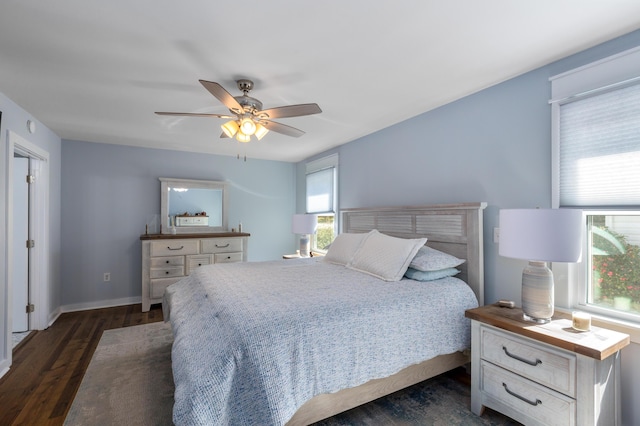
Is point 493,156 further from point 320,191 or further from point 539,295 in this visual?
point 320,191

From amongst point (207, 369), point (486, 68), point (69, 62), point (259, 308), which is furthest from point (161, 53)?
point (486, 68)

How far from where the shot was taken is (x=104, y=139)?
411 cm

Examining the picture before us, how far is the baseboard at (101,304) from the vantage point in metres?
4.09

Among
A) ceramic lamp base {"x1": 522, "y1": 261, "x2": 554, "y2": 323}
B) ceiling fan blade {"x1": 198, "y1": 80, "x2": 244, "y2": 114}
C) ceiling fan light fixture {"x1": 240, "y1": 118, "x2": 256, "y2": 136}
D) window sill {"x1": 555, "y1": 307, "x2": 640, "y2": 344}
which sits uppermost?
ceiling fan blade {"x1": 198, "y1": 80, "x2": 244, "y2": 114}

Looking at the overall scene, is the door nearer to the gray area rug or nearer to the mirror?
the gray area rug

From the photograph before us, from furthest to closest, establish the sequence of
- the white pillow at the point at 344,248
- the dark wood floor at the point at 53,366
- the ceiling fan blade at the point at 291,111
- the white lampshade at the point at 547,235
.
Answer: the white pillow at the point at 344,248 < the ceiling fan blade at the point at 291,111 < the dark wood floor at the point at 53,366 < the white lampshade at the point at 547,235

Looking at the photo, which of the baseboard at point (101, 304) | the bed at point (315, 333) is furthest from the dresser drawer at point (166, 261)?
the bed at point (315, 333)

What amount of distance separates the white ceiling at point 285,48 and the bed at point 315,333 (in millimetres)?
1149

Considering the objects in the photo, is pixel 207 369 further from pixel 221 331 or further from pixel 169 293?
pixel 169 293

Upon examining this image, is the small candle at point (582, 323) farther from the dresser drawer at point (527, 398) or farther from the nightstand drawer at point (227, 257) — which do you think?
the nightstand drawer at point (227, 257)

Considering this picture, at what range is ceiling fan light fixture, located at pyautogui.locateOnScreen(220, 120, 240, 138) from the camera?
2363 millimetres

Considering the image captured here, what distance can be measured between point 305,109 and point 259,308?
140 cm

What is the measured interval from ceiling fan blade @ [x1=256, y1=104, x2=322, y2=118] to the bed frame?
143 centimetres

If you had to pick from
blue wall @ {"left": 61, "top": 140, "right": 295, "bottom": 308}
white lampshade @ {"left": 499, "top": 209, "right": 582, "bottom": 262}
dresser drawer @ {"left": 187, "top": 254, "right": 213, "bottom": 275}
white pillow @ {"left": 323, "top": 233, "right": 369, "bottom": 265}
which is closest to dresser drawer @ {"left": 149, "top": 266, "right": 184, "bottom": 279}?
dresser drawer @ {"left": 187, "top": 254, "right": 213, "bottom": 275}
